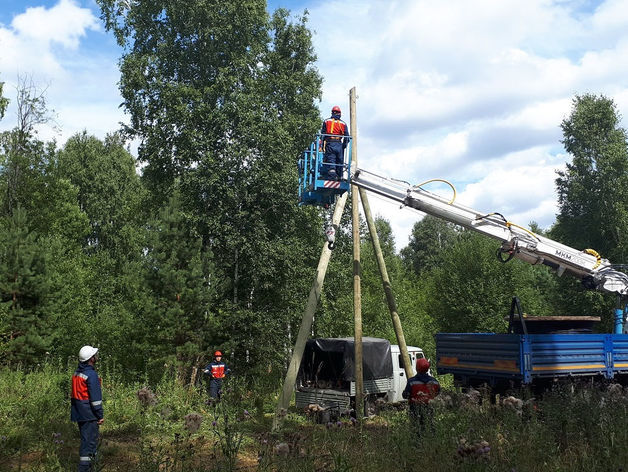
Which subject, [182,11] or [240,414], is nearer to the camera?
[240,414]

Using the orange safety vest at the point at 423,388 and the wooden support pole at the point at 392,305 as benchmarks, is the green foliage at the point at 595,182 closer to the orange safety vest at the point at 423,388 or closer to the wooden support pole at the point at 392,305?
the wooden support pole at the point at 392,305

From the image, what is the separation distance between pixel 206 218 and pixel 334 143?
8.54 m

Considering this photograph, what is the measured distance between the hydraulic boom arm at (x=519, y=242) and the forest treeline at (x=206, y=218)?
8108mm

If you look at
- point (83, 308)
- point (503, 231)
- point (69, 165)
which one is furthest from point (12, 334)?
point (69, 165)

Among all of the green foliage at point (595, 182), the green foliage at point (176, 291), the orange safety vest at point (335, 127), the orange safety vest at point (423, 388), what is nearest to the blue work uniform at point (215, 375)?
the green foliage at point (176, 291)

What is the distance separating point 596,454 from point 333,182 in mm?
7153

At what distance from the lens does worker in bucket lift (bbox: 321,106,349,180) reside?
1147 centimetres

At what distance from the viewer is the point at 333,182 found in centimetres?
1134

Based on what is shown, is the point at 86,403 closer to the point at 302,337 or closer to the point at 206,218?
the point at 302,337

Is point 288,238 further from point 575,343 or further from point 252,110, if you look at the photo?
point 575,343

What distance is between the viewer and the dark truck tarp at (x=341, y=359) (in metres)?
13.1

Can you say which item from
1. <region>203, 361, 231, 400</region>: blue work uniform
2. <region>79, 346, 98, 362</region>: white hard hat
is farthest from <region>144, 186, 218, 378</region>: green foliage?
<region>79, 346, 98, 362</region>: white hard hat

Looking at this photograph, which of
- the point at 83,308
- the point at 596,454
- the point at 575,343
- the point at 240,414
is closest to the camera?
the point at 596,454

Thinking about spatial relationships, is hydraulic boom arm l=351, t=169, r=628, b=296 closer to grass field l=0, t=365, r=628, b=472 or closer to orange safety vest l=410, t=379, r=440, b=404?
grass field l=0, t=365, r=628, b=472
